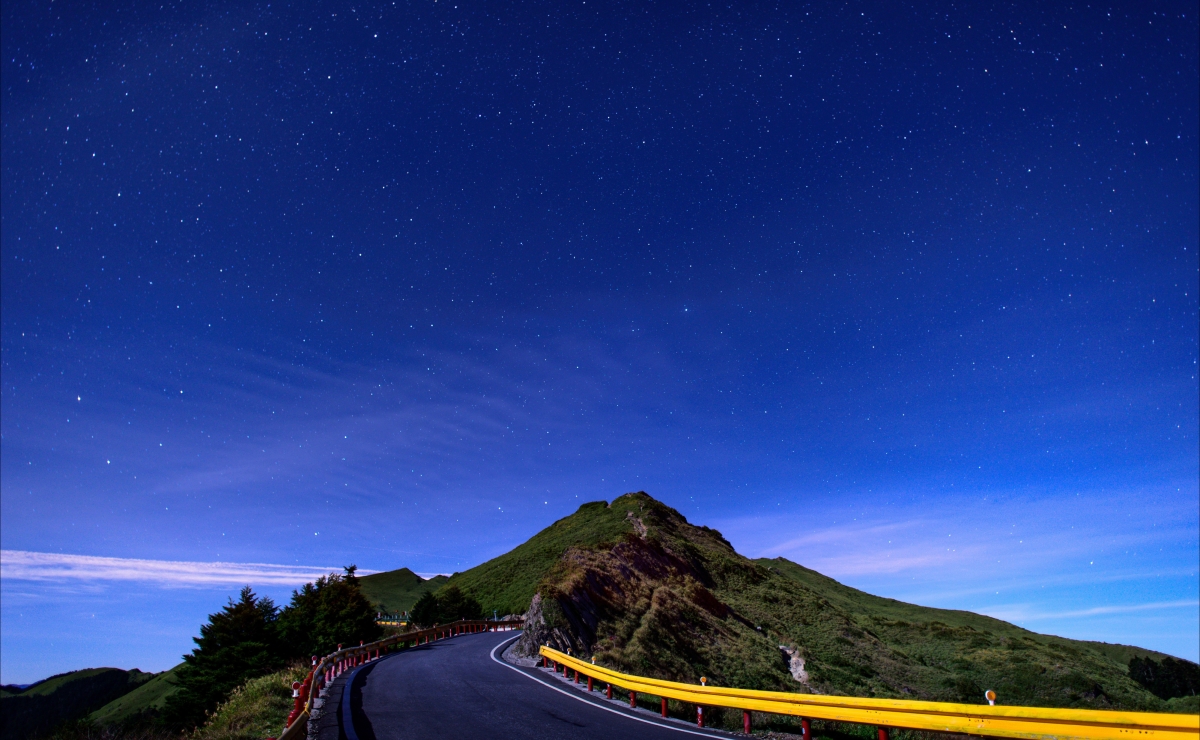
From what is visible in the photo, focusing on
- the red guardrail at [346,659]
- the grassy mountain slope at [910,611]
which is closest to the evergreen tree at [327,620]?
the red guardrail at [346,659]

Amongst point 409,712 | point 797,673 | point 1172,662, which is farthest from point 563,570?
point 1172,662

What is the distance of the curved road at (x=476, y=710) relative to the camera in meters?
11.0

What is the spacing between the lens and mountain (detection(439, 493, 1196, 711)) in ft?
113

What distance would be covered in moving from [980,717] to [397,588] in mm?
153705

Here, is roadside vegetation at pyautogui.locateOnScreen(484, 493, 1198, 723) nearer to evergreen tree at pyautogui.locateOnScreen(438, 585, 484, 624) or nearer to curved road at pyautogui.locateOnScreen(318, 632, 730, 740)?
evergreen tree at pyautogui.locateOnScreen(438, 585, 484, 624)

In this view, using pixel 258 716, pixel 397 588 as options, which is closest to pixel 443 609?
pixel 258 716

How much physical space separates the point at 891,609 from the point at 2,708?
25065 cm

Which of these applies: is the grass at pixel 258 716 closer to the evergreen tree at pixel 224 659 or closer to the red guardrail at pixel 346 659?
the red guardrail at pixel 346 659

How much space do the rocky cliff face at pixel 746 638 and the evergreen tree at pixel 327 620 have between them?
13.0 metres

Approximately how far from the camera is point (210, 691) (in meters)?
44.2

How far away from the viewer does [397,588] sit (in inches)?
5694

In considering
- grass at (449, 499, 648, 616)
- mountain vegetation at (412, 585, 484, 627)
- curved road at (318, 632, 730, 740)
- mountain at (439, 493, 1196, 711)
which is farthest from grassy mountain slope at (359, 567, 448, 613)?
curved road at (318, 632, 730, 740)

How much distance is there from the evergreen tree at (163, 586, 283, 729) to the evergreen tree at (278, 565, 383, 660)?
4.57 ft

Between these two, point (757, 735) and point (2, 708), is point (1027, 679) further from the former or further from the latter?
point (2, 708)
